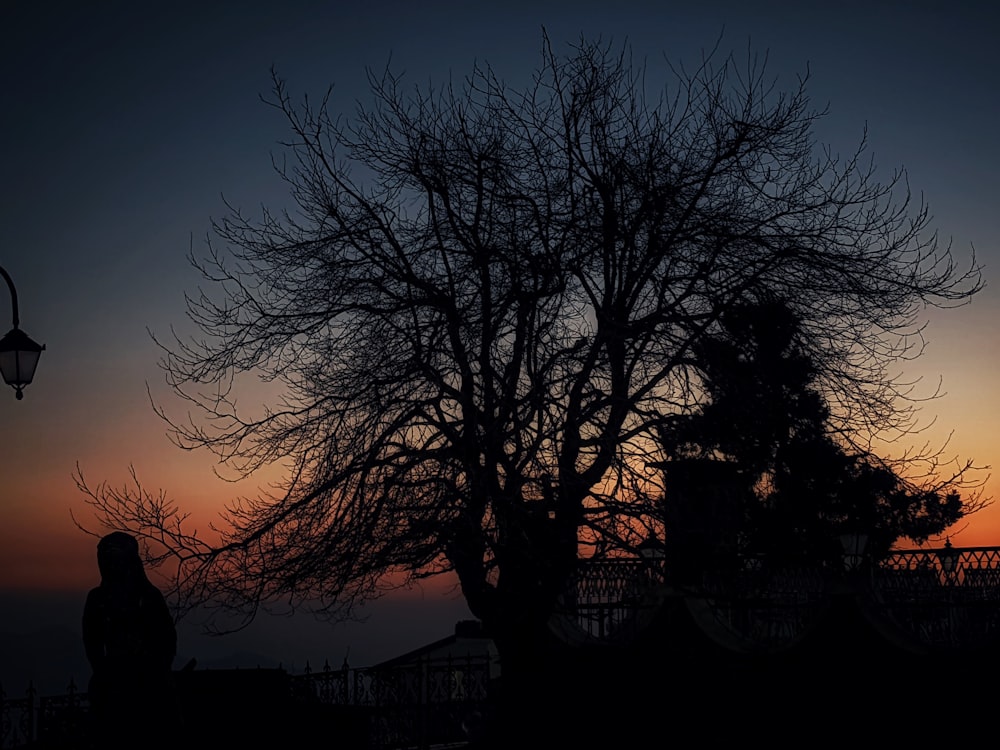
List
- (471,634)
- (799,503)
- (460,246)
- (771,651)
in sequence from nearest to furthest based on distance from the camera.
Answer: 1. (460,246)
2. (771,651)
3. (799,503)
4. (471,634)

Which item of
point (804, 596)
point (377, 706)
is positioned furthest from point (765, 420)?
point (377, 706)

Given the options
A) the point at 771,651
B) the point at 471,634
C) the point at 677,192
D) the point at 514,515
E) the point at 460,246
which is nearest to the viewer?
the point at 514,515

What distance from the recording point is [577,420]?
13328 millimetres

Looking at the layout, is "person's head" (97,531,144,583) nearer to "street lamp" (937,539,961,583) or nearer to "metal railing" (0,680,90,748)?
"metal railing" (0,680,90,748)

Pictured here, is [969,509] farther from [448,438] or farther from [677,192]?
[448,438]

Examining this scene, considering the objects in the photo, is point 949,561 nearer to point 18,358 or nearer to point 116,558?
point 116,558

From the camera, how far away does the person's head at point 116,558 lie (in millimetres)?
10203

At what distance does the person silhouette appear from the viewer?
10.1m

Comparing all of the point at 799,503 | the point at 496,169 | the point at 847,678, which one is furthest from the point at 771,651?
the point at 496,169

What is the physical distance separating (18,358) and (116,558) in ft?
14.8

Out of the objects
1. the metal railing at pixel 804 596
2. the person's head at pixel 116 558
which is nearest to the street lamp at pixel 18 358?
the person's head at pixel 116 558

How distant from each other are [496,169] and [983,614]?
1009 centimetres

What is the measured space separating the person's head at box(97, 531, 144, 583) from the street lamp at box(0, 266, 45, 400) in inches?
167

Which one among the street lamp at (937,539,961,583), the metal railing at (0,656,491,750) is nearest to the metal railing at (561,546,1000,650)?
the street lamp at (937,539,961,583)
